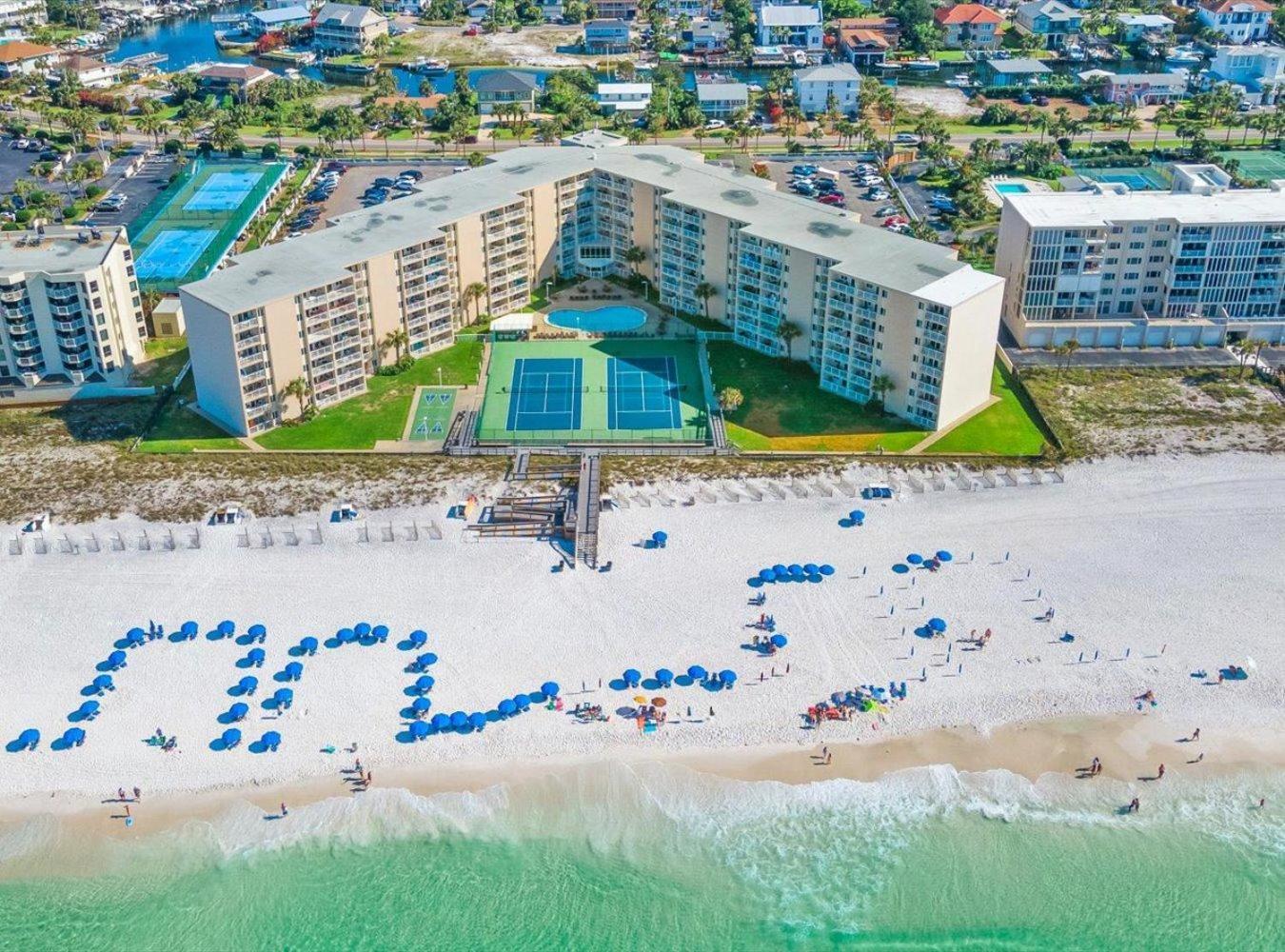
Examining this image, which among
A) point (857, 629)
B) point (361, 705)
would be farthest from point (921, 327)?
point (361, 705)

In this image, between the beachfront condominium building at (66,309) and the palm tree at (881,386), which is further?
the beachfront condominium building at (66,309)

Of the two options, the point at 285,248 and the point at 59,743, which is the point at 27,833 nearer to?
the point at 59,743

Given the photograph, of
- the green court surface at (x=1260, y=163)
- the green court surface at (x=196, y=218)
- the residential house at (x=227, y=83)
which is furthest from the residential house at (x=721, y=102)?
the residential house at (x=227, y=83)

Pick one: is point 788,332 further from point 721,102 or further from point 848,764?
point 721,102

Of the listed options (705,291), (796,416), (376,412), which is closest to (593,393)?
(705,291)

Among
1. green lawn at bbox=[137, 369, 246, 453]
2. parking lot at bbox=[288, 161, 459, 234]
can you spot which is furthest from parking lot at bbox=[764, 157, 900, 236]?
green lawn at bbox=[137, 369, 246, 453]

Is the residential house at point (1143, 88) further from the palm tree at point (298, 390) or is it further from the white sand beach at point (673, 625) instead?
the palm tree at point (298, 390)
